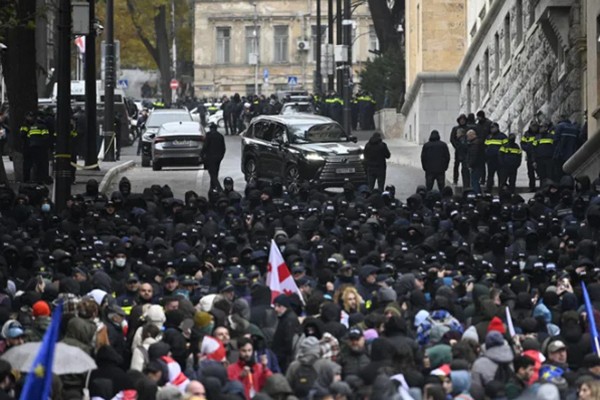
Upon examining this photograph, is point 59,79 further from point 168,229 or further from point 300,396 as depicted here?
point 300,396

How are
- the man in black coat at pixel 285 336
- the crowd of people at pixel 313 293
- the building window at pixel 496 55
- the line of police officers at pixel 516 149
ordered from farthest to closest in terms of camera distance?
the building window at pixel 496 55
the line of police officers at pixel 516 149
the man in black coat at pixel 285 336
the crowd of people at pixel 313 293

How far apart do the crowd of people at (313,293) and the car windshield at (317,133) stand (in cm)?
814

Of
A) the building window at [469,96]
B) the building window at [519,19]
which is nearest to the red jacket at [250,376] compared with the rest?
the building window at [519,19]

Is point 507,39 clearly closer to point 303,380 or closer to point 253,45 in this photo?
point 303,380

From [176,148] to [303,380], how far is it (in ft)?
96.2

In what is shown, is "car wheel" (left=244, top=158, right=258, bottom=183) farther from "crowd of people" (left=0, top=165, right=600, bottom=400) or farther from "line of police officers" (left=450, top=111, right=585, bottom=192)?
"crowd of people" (left=0, top=165, right=600, bottom=400)

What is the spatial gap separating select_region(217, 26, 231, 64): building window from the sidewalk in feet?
162

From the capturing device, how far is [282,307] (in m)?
18.0

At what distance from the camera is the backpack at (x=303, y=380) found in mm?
15188

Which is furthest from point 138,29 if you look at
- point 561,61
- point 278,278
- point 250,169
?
point 278,278

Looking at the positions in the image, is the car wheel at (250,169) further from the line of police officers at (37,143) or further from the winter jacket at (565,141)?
the winter jacket at (565,141)

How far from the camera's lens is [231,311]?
60.0 ft

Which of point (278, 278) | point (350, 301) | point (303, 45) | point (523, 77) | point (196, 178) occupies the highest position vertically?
point (303, 45)

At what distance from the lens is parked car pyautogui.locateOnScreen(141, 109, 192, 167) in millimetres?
47219
